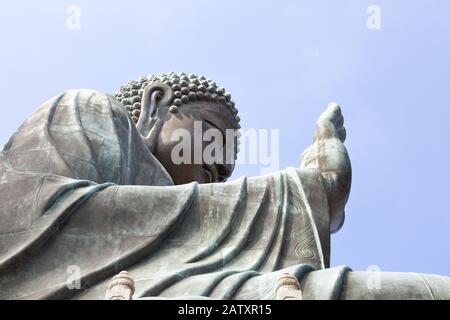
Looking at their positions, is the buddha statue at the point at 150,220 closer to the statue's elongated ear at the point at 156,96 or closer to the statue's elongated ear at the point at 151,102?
the statue's elongated ear at the point at 151,102

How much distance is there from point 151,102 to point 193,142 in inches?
22.0

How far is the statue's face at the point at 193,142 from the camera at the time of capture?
989cm

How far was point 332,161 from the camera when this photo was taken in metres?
8.67

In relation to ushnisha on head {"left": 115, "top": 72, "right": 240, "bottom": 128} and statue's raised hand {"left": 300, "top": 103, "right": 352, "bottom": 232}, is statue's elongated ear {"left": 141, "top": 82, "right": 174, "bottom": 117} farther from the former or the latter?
statue's raised hand {"left": 300, "top": 103, "right": 352, "bottom": 232}

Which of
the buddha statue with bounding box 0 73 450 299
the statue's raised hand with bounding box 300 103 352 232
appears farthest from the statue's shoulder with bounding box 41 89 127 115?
the statue's raised hand with bounding box 300 103 352 232

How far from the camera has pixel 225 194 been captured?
8.33 meters

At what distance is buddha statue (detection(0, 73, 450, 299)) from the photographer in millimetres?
7211

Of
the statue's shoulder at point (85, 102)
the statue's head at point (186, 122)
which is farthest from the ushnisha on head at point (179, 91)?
the statue's shoulder at point (85, 102)

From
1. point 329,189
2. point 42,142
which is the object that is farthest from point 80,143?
point 329,189

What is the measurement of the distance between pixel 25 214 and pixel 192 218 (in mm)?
1057

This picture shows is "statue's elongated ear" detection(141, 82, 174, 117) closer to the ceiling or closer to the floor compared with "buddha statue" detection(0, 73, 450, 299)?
closer to the ceiling

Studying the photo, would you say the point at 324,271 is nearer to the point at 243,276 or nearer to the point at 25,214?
the point at 243,276
